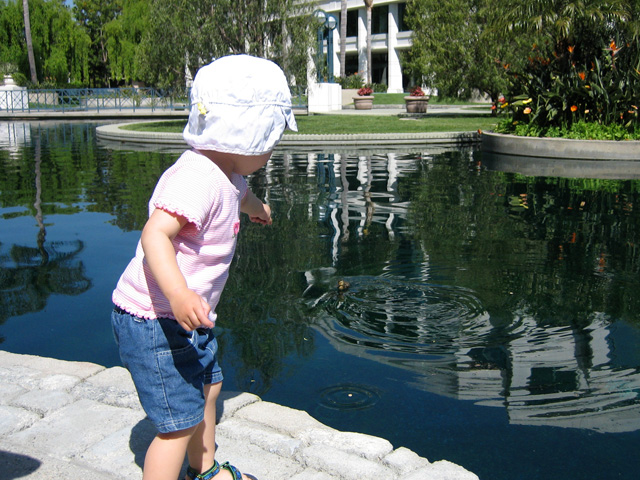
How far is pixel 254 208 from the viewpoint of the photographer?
2873mm

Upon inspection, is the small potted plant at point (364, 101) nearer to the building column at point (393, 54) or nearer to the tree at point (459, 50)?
the tree at point (459, 50)

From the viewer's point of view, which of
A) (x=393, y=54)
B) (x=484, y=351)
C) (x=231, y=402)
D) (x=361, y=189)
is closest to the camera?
(x=231, y=402)

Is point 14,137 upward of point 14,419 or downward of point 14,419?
upward

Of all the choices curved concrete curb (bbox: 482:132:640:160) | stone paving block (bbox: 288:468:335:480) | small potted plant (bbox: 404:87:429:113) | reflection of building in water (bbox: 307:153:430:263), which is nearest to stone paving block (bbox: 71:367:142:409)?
stone paving block (bbox: 288:468:335:480)

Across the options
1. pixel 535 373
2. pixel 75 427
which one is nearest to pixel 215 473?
pixel 75 427

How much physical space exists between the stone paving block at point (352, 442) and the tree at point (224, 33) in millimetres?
20823

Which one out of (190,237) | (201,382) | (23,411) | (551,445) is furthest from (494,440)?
(23,411)

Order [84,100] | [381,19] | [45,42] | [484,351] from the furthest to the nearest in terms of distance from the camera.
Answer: [381,19]
[45,42]
[84,100]
[484,351]

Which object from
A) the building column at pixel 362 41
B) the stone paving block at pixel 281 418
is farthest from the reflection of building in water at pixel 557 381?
the building column at pixel 362 41

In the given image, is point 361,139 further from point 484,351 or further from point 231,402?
point 231,402

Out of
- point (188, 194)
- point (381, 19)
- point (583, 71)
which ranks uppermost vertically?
point (381, 19)

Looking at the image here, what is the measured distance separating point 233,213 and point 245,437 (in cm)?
97

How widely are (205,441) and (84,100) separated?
132ft

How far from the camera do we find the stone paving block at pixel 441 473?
2461 mm
